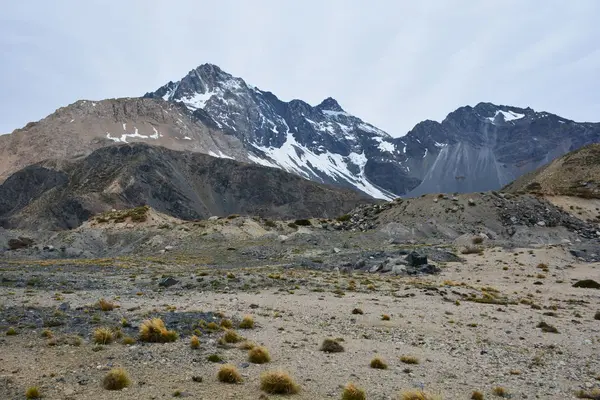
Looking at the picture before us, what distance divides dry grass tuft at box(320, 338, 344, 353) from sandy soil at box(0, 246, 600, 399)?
0.33 m

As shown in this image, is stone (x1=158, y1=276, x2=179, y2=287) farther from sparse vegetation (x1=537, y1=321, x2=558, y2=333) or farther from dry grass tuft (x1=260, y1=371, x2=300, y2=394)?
sparse vegetation (x1=537, y1=321, x2=558, y2=333)

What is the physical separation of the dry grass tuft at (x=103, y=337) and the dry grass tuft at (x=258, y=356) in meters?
4.13

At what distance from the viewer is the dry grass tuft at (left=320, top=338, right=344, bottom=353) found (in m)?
12.8

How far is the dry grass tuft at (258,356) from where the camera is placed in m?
11.5

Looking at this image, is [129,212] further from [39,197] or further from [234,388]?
[39,197]

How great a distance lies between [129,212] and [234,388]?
78441 millimetres

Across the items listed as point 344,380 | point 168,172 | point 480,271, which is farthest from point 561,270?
point 168,172

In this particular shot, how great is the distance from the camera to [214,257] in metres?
47.6

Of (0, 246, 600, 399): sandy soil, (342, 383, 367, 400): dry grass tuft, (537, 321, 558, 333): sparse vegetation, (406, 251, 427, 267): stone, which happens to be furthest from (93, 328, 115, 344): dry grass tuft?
(406, 251, 427, 267): stone

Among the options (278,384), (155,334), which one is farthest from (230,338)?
(278,384)

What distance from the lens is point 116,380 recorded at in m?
9.34

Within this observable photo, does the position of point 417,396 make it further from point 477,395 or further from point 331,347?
point 331,347

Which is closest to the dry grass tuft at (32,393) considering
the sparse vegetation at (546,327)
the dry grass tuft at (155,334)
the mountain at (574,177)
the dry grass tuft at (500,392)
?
the dry grass tuft at (155,334)

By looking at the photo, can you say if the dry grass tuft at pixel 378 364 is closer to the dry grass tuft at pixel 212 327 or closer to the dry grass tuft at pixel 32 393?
the dry grass tuft at pixel 212 327
